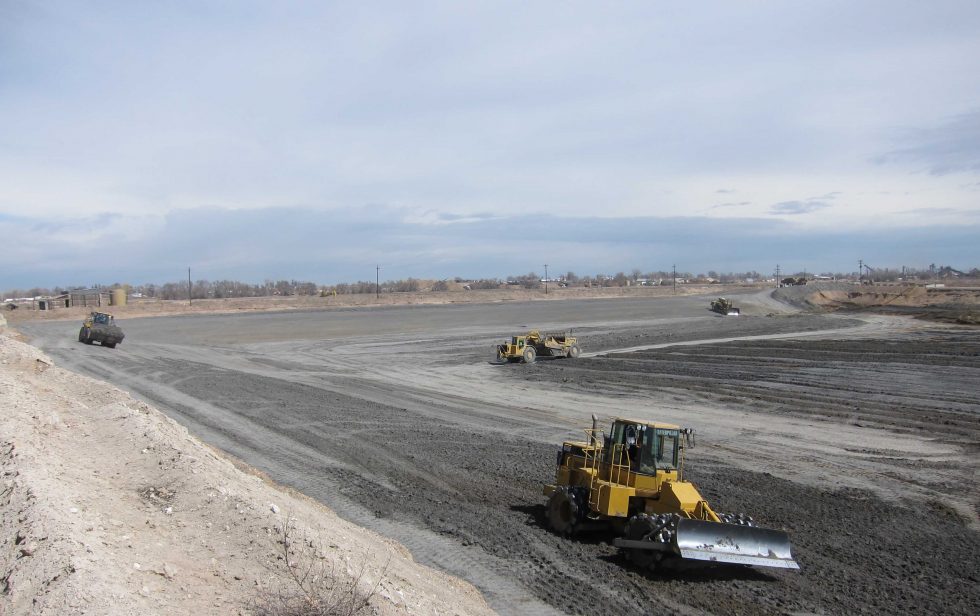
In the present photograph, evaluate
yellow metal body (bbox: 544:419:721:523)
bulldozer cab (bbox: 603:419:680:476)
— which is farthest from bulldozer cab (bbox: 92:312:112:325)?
bulldozer cab (bbox: 603:419:680:476)

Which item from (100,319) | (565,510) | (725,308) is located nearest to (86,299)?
(100,319)

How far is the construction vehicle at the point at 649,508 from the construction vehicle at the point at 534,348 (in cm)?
2613

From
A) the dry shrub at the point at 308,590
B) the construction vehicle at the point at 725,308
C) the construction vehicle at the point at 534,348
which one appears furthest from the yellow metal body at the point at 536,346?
the construction vehicle at the point at 725,308

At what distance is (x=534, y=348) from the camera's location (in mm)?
41312

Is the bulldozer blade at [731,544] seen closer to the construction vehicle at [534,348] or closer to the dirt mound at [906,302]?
the construction vehicle at [534,348]

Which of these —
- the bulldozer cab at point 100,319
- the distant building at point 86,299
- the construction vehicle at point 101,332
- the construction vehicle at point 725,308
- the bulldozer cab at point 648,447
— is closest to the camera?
the bulldozer cab at point 648,447

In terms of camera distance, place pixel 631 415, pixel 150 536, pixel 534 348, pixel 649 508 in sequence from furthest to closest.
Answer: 1. pixel 534 348
2. pixel 631 415
3. pixel 649 508
4. pixel 150 536

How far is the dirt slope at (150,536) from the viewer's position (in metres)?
6.57

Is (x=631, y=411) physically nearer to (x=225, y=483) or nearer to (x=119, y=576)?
(x=225, y=483)

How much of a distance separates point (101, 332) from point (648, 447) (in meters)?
46.7

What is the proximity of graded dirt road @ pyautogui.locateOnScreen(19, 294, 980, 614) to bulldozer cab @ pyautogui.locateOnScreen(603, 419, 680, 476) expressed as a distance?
1.47m

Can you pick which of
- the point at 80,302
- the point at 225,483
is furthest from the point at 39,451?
the point at 80,302

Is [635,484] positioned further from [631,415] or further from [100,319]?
[100,319]

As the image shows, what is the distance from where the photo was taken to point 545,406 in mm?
27125
